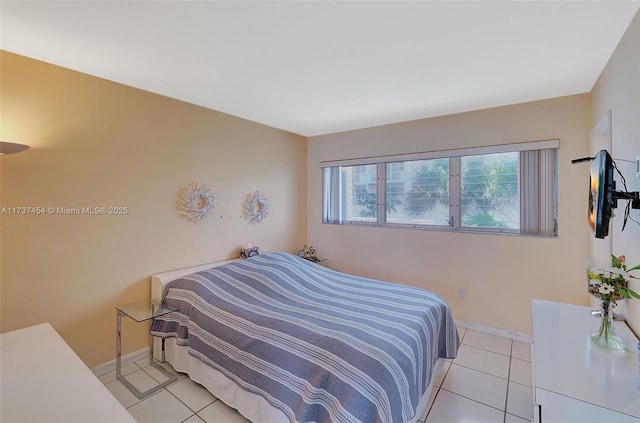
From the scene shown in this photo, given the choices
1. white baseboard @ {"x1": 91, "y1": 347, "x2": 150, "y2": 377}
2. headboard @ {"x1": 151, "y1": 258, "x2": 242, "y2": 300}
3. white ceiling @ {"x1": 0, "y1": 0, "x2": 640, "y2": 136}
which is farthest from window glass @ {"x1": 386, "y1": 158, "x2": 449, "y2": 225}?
white baseboard @ {"x1": 91, "y1": 347, "x2": 150, "y2": 377}

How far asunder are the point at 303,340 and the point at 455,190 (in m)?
2.53

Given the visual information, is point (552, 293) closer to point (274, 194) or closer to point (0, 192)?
point (274, 194)

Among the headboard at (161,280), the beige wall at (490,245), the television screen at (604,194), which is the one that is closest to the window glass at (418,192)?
the beige wall at (490,245)

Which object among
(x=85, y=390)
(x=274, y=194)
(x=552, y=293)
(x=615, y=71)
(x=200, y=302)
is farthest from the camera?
(x=274, y=194)

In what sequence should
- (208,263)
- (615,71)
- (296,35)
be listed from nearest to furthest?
1. (296,35)
2. (615,71)
3. (208,263)

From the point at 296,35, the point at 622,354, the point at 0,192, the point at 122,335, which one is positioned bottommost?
the point at 122,335

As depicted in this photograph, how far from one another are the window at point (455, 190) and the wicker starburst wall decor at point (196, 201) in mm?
1844

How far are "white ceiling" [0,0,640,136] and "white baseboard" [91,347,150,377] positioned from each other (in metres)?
2.43

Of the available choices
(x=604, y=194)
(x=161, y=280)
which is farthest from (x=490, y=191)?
(x=161, y=280)

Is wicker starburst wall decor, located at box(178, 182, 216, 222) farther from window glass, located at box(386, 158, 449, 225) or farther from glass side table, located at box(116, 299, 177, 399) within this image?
window glass, located at box(386, 158, 449, 225)

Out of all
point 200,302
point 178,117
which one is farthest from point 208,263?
point 178,117

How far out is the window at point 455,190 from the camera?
9.20ft

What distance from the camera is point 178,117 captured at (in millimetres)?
2822

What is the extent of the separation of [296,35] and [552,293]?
128 inches
